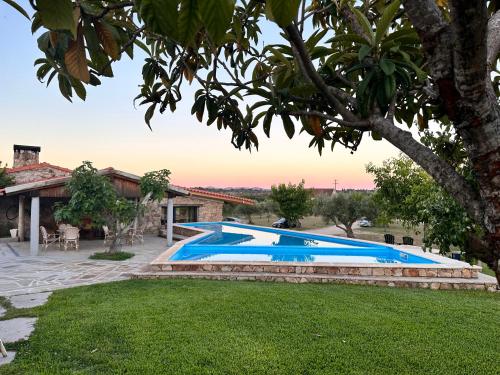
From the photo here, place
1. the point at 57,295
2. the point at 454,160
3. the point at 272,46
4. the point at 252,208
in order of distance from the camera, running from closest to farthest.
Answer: the point at 272,46, the point at 454,160, the point at 57,295, the point at 252,208

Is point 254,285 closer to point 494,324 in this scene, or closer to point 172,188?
point 494,324

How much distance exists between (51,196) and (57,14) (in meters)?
17.6

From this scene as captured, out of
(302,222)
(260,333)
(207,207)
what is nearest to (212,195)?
(207,207)

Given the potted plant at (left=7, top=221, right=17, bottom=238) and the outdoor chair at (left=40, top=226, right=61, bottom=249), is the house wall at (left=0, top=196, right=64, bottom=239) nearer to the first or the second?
the potted plant at (left=7, top=221, right=17, bottom=238)

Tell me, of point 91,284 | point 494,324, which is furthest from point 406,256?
point 91,284

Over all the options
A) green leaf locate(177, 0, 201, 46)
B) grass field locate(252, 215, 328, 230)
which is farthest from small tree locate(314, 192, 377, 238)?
green leaf locate(177, 0, 201, 46)

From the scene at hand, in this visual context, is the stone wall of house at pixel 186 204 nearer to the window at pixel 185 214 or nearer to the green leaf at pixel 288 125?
the window at pixel 185 214

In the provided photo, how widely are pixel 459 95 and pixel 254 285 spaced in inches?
345

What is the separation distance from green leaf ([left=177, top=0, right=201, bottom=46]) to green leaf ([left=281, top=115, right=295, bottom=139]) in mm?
1342

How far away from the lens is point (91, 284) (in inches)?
368

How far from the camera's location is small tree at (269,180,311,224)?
32.9 meters

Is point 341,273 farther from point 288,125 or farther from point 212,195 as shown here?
point 212,195

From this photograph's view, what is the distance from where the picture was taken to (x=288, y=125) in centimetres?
204

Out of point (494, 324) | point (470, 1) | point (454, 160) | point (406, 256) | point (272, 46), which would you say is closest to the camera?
point (470, 1)
